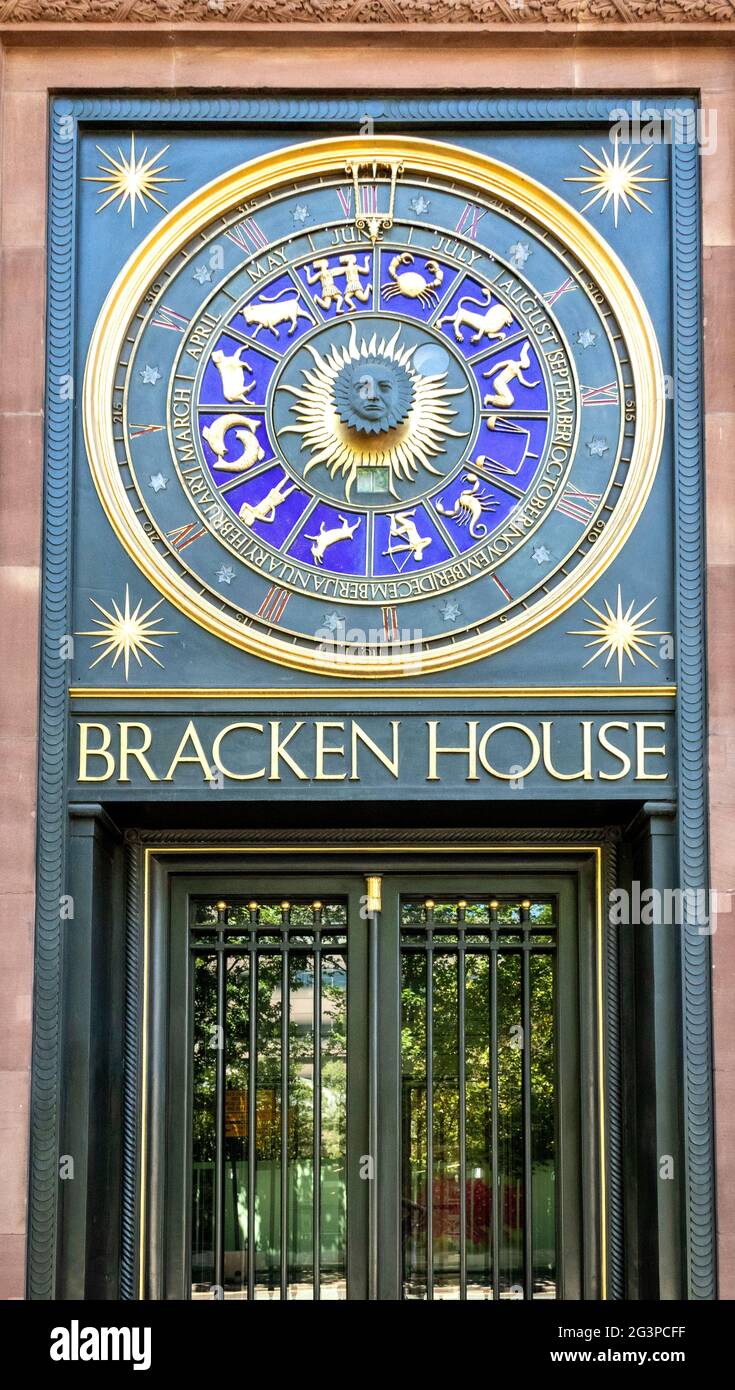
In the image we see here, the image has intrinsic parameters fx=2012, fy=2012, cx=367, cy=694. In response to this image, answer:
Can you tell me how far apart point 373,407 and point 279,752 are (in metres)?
2.27

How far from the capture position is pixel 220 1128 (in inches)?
499

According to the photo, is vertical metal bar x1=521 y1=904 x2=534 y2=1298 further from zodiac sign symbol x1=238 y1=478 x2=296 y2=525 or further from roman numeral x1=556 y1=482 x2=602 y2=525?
zodiac sign symbol x1=238 y1=478 x2=296 y2=525

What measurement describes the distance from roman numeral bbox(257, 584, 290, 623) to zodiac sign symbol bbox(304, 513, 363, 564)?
30 cm

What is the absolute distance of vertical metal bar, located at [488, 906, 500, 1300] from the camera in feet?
41.0

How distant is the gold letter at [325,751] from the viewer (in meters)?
12.3

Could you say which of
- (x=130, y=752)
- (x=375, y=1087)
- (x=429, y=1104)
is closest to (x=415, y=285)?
(x=130, y=752)

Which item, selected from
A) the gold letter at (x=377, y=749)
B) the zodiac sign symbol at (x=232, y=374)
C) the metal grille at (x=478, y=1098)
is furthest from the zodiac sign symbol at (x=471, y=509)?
the metal grille at (x=478, y=1098)

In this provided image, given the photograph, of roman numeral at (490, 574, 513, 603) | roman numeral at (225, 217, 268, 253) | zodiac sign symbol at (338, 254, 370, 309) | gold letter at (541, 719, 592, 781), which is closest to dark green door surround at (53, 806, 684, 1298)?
gold letter at (541, 719, 592, 781)

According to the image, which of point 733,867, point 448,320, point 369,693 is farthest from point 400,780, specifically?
point 448,320

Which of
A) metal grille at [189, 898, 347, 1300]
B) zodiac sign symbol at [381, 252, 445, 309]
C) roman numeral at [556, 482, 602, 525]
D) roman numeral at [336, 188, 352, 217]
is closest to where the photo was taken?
metal grille at [189, 898, 347, 1300]

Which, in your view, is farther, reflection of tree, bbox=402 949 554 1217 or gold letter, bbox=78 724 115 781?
reflection of tree, bbox=402 949 554 1217

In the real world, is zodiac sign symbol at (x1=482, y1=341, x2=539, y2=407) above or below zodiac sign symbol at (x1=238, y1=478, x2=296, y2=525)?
above

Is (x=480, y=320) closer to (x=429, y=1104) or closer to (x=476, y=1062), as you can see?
(x=476, y=1062)
